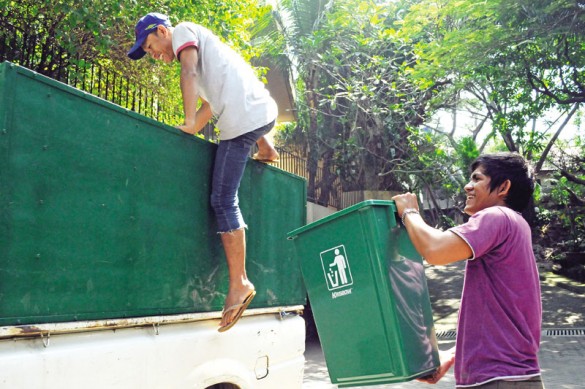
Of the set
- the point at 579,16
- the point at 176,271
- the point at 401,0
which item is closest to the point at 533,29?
the point at 579,16

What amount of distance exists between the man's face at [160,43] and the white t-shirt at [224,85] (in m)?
0.08

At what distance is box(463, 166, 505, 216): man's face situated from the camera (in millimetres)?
2385

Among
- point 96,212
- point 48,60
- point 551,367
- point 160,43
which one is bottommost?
point 551,367

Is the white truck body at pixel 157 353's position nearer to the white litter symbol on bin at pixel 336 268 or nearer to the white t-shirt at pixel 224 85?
the white litter symbol on bin at pixel 336 268

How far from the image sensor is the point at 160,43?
3158mm

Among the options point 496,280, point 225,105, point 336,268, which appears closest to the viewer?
point 496,280

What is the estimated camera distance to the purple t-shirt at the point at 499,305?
2.14 metres

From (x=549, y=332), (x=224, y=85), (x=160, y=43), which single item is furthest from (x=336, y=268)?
(x=549, y=332)

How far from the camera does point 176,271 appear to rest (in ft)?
9.02

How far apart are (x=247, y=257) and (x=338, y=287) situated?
2.78 ft

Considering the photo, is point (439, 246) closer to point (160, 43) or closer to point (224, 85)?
point (224, 85)

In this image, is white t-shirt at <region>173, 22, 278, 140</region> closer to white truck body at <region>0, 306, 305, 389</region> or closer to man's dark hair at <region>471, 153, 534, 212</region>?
white truck body at <region>0, 306, 305, 389</region>

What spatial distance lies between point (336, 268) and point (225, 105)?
3.57 feet

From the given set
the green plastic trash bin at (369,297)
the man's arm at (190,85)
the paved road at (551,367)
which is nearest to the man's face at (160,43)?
the man's arm at (190,85)
